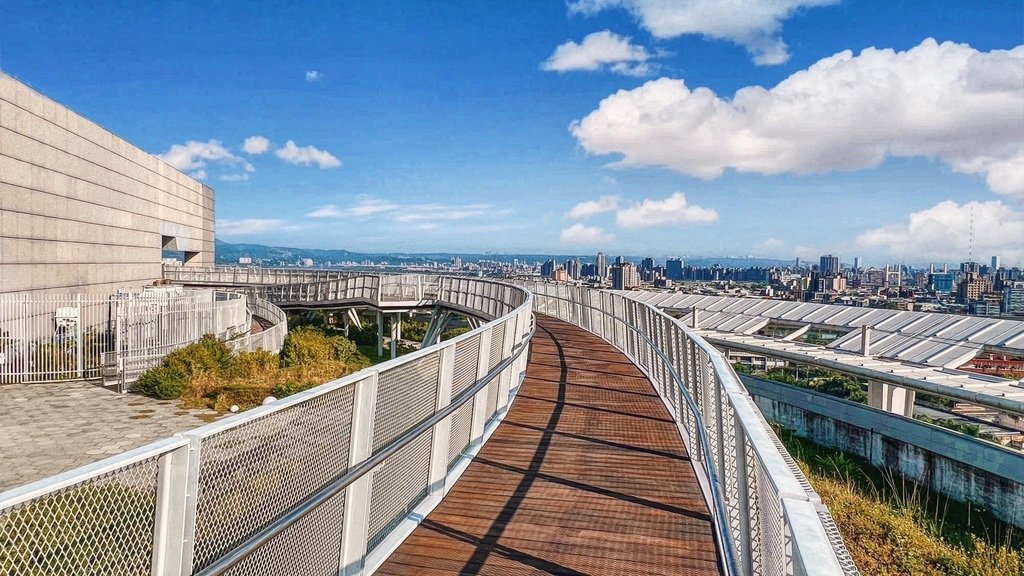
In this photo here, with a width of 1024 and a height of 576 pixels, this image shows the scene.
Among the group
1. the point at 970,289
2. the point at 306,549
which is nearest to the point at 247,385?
the point at 306,549

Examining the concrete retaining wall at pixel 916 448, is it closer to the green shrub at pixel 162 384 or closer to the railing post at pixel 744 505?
the railing post at pixel 744 505

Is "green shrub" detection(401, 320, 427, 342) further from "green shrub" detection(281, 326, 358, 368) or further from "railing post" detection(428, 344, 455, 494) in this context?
"railing post" detection(428, 344, 455, 494)

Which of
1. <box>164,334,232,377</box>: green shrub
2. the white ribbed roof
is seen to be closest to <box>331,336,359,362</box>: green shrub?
<box>164,334,232,377</box>: green shrub

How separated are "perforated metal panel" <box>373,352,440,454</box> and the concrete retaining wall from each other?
1250cm

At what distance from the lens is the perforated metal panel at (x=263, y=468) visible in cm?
299

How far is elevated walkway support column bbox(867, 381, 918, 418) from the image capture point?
17.3 m

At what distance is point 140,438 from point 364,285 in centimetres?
2657

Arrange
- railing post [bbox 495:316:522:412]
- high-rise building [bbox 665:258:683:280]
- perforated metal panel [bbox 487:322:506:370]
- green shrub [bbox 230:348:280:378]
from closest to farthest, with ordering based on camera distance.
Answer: perforated metal panel [bbox 487:322:506:370]
railing post [bbox 495:316:522:412]
green shrub [bbox 230:348:280:378]
high-rise building [bbox 665:258:683:280]

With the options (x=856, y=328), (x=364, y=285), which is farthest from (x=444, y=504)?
(x=364, y=285)

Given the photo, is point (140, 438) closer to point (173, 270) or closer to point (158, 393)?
point (158, 393)

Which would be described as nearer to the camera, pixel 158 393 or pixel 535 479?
pixel 535 479

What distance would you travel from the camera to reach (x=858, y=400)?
20047 mm

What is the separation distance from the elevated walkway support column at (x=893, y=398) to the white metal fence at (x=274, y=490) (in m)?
14.5

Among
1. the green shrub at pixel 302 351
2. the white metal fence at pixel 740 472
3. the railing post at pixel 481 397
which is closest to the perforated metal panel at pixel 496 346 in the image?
the railing post at pixel 481 397
